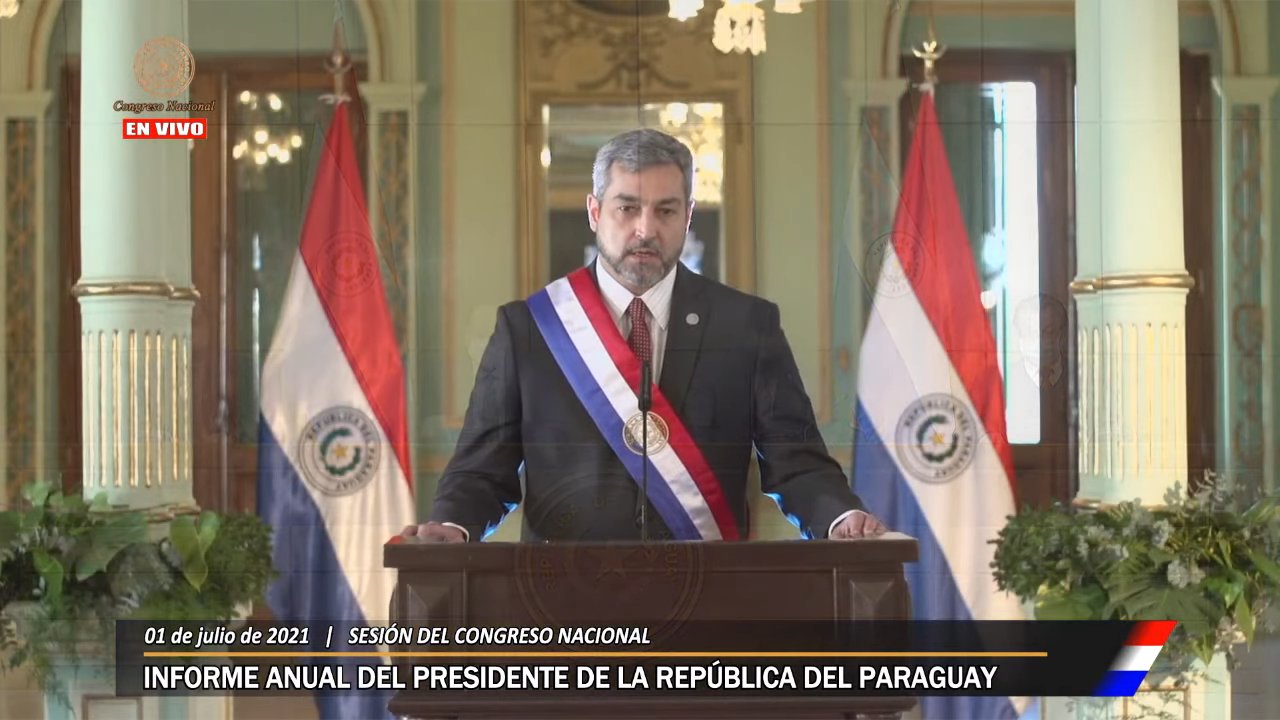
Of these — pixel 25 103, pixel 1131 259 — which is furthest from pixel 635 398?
pixel 25 103

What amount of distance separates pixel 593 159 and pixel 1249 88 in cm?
157

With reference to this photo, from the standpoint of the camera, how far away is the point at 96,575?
3.63 metres

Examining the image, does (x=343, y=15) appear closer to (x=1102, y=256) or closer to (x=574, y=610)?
(x=574, y=610)

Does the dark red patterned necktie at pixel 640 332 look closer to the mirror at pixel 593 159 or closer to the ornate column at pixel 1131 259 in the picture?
the mirror at pixel 593 159

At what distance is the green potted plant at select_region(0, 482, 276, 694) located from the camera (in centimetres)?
360

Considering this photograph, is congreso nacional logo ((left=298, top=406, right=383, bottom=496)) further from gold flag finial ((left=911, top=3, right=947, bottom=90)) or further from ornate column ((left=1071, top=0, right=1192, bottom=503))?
ornate column ((left=1071, top=0, right=1192, bottom=503))

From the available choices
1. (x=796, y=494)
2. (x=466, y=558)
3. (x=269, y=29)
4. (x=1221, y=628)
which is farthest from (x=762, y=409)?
(x=269, y=29)

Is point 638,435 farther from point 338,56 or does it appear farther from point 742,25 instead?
point 338,56

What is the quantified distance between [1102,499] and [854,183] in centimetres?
95

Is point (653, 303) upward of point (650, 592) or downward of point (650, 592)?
upward

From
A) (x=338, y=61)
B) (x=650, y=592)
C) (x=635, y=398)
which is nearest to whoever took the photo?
(x=650, y=592)

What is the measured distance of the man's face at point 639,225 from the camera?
12.3ft

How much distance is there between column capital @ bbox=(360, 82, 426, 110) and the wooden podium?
105cm

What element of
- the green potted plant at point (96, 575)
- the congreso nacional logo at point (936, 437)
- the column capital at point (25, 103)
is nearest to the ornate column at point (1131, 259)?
the congreso nacional logo at point (936, 437)
